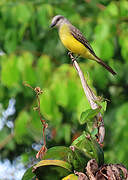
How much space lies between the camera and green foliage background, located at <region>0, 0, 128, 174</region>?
10.9 ft

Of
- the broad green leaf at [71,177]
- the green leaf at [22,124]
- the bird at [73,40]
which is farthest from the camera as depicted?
the green leaf at [22,124]

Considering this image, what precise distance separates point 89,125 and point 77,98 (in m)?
2.25

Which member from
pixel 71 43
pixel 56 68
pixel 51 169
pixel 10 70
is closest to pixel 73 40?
pixel 71 43

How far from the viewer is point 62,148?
0.82 m

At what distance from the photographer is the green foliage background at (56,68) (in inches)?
131

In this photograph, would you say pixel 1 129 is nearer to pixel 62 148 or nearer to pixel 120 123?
pixel 120 123

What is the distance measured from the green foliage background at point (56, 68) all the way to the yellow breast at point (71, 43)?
1.23 m

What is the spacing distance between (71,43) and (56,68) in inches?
82.9

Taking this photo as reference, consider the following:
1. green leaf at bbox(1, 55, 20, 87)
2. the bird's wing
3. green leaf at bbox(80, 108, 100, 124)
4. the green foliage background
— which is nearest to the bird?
the bird's wing

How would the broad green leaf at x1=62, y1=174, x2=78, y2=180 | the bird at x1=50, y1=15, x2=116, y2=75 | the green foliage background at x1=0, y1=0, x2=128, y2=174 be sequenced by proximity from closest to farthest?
the broad green leaf at x1=62, y1=174, x2=78, y2=180
the bird at x1=50, y1=15, x2=116, y2=75
the green foliage background at x1=0, y1=0, x2=128, y2=174

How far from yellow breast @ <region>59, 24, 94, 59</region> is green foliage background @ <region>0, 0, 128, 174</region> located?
1.23 metres

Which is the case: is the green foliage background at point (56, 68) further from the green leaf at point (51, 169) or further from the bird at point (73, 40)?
the green leaf at point (51, 169)

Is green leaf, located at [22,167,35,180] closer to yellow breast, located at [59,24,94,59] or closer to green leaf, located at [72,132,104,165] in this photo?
green leaf, located at [72,132,104,165]

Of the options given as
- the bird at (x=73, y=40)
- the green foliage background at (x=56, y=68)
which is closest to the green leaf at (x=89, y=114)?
the bird at (x=73, y=40)
